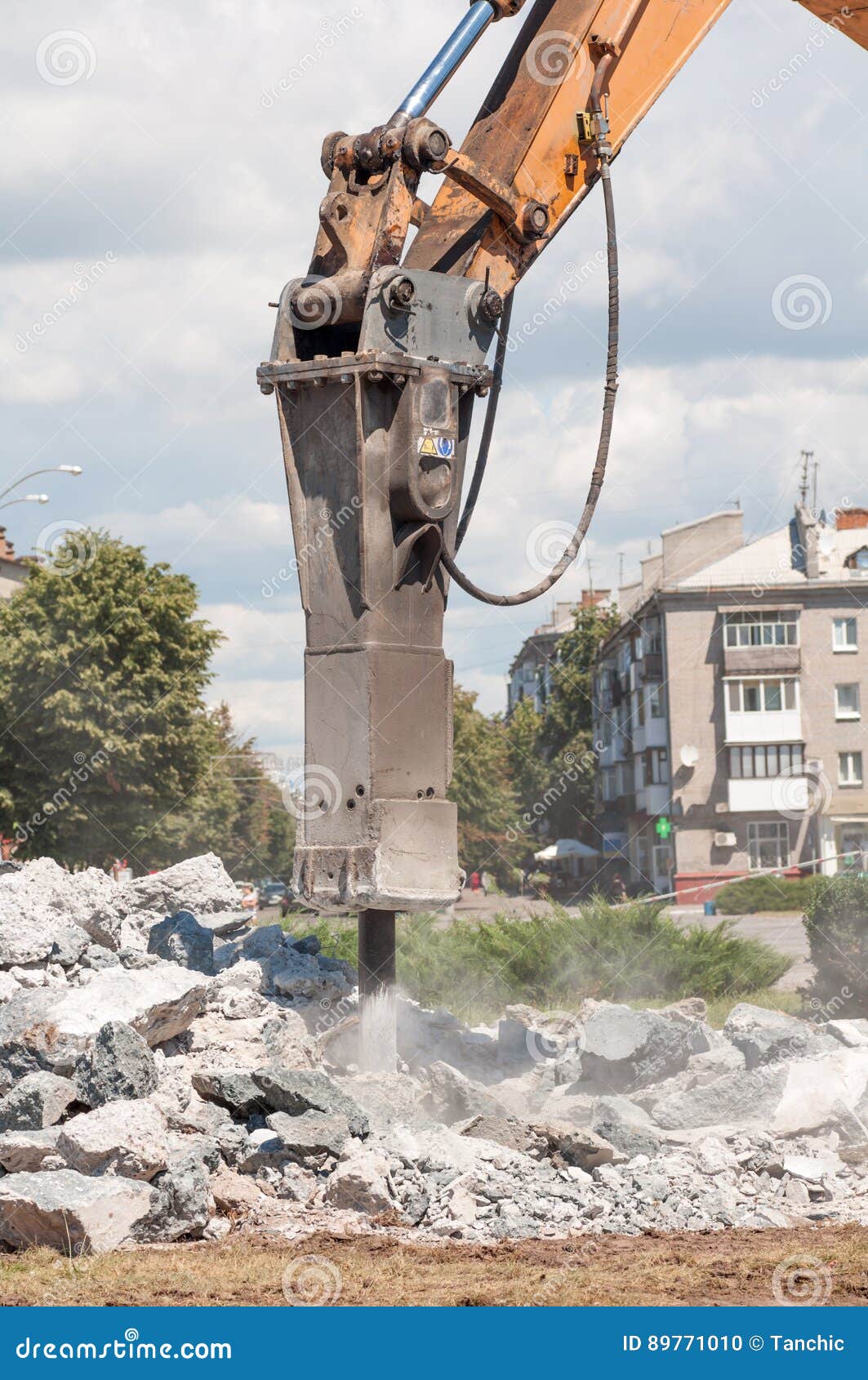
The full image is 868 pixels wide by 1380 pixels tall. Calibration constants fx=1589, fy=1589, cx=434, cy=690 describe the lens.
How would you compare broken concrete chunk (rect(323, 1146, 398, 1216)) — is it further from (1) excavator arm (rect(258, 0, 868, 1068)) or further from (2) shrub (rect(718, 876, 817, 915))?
(2) shrub (rect(718, 876, 817, 915))

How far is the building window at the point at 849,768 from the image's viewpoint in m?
50.2

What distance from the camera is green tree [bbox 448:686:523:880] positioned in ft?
171

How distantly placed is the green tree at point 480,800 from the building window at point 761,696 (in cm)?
815

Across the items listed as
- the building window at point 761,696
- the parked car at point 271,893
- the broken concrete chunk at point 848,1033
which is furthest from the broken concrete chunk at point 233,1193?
the building window at point 761,696

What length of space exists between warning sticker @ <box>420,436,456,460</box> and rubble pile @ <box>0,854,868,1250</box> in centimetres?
342

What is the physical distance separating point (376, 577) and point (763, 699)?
4266 cm

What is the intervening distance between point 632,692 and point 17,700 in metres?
29.6

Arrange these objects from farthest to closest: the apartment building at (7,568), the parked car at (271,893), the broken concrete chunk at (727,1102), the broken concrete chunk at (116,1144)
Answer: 1. the apartment building at (7,568)
2. the parked car at (271,893)
3. the broken concrete chunk at (727,1102)
4. the broken concrete chunk at (116,1144)

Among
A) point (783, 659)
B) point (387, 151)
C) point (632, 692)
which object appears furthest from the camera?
point (632, 692)

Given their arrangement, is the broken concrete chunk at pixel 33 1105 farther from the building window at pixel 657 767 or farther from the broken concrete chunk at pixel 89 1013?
the building window at pixel 657 767

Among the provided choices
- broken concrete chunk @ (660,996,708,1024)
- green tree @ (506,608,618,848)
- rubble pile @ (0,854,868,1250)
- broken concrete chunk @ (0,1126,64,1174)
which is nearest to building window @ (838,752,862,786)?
green tree @ (506,608,618,848)

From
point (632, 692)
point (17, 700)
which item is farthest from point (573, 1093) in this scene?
point (632, 692)

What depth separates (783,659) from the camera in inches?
1951

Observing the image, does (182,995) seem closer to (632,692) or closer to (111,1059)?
(111,1059)
